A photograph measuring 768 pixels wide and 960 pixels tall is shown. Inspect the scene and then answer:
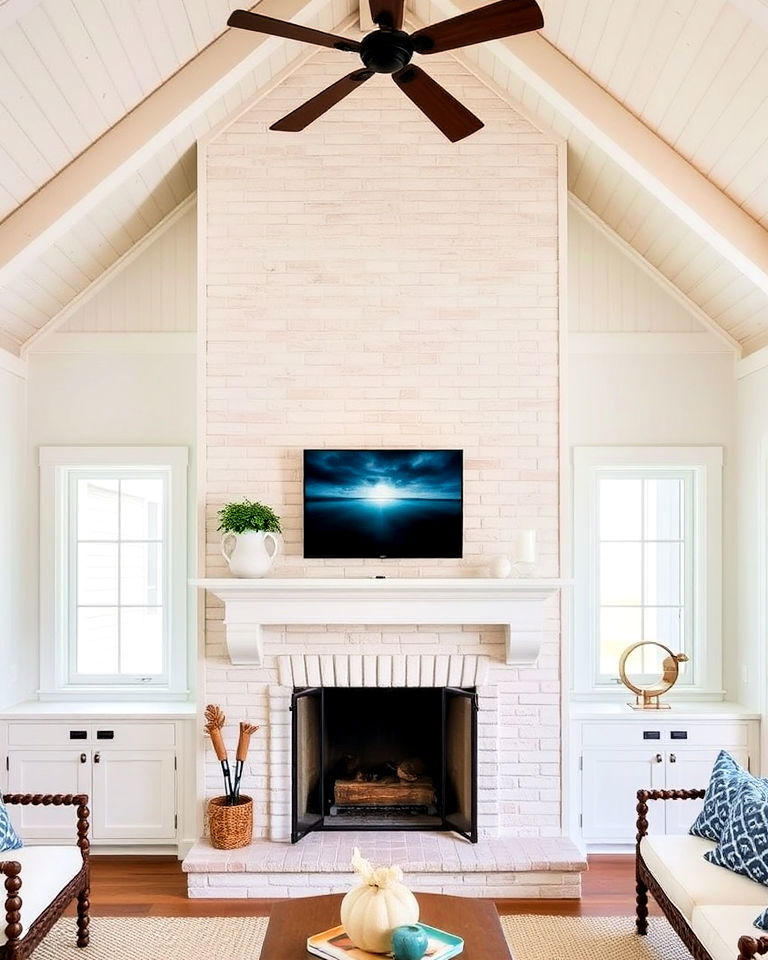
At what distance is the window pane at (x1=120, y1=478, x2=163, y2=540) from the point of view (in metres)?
5.50

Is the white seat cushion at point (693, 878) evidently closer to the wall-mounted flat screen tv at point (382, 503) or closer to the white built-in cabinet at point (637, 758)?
the white built-in cabinet at point (637, 758)

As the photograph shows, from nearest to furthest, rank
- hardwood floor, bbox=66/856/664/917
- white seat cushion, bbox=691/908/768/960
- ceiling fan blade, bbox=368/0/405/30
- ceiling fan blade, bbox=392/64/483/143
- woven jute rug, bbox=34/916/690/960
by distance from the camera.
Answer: ceiling fan blade, bbox=368/0/405/30, ceiling fan blade, bbox=392/64/483/143, white seat cushion, bbox=691/908/768/960, woven jute rug, bbox=34/916/690/960, hardwood floor, bbox=66/856/664/917

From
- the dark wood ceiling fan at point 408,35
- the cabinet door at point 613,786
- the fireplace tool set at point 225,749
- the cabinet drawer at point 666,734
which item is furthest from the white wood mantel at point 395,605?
the dark wood ceiling fan at point 408,35

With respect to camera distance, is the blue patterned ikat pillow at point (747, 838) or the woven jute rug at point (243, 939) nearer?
the blue patterned ikat pillow at point (747, 838)

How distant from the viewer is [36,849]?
3.74 m

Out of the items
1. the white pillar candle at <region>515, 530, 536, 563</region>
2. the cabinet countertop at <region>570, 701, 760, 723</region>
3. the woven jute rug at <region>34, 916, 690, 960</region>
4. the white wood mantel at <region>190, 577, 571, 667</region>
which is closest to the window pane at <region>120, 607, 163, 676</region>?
the white wood mantel at <region>190, 577, 571, 667</region>

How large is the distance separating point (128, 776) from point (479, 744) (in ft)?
6.07

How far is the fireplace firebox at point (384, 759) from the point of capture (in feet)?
15.4

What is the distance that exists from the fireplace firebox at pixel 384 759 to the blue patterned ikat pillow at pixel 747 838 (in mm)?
1385

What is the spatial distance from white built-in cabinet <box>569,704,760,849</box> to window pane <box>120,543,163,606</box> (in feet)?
8.12

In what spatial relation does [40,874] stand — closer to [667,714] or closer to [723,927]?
[723,927]

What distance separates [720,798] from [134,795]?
294 centimetres

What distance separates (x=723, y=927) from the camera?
3.03 metres

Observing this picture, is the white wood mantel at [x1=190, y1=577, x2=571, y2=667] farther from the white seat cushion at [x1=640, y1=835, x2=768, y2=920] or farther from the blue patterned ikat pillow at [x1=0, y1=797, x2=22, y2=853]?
the blue patterned ikat pillow at [x1=0, y1=797, x2=22, y2=853]
